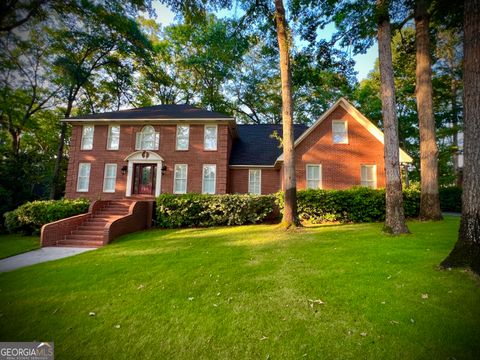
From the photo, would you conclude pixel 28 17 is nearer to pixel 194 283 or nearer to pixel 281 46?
pixel 194 283

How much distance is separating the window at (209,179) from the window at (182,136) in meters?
2.21

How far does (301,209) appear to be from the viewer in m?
11.5

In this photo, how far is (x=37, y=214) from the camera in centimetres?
1127

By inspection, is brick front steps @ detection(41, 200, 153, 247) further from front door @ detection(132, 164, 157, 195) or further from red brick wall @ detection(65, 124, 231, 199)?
red brick wall @ detection(65, 124, 231, 199)

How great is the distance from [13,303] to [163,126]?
1353cm

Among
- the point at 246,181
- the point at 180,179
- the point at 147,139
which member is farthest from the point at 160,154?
the point at 246,181

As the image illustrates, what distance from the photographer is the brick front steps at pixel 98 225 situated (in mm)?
9391

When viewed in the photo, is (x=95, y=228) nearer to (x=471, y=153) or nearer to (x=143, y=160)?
(x=143, y=160)

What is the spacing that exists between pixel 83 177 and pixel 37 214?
5.00 m

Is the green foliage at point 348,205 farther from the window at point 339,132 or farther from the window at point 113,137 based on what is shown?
the window at point 113,137

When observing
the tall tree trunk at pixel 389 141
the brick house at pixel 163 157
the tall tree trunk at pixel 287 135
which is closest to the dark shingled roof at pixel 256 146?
the brick house at pixel 163 157

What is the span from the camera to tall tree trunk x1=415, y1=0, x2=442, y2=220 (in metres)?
10.1

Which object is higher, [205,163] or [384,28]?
[384,28]

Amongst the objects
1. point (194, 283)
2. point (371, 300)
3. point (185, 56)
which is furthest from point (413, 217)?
point (185, 56)
